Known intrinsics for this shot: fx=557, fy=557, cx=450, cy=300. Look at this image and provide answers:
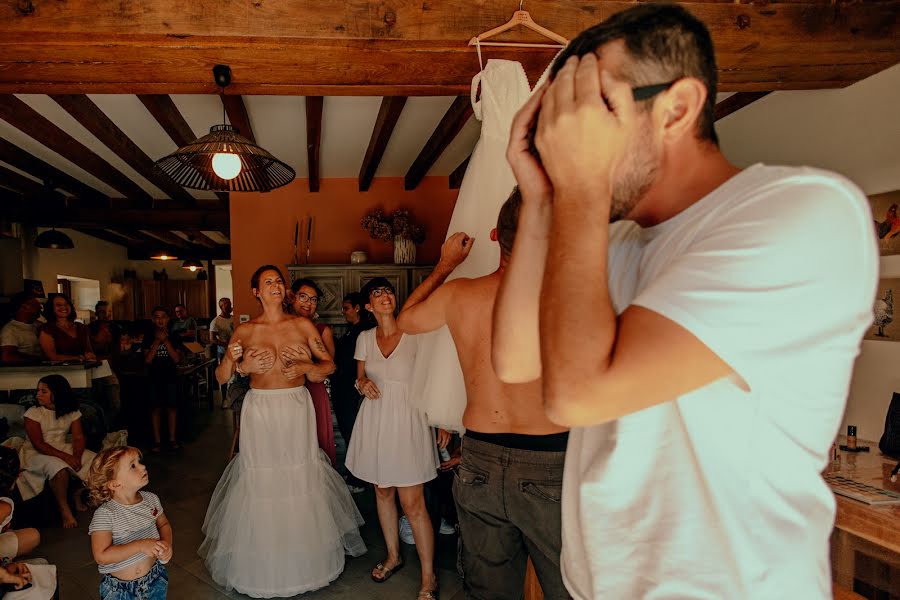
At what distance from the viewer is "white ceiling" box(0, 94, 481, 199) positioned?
408cm

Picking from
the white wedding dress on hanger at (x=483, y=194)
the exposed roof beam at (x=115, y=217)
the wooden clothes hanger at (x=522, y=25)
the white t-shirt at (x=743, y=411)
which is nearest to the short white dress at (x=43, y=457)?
the white wedding dress on hanger at (x=483, y=194)

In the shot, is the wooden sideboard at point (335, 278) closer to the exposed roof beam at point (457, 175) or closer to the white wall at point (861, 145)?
the exposed roof beam at point (457, 175)

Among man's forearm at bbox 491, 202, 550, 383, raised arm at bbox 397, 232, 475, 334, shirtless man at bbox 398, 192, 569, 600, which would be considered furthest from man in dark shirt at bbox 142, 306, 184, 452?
man's forearm at bbox 491, 202, 550, 383

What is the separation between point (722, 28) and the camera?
248 centimetres

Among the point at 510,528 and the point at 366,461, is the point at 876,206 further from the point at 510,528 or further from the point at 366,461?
the point at 366,461

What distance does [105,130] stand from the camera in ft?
14.3

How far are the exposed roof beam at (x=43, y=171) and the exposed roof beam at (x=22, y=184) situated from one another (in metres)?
0.28

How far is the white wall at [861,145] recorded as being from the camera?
8.89 ft

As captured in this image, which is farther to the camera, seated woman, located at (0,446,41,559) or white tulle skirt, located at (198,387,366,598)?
white tulle skirt, located at (198,387,366,598)

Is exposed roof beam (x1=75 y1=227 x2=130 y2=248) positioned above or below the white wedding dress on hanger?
above

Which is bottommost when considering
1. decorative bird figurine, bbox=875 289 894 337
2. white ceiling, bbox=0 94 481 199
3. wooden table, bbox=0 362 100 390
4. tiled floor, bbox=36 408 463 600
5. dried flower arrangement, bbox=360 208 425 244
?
tiled floor, bbox=36 408 463 600

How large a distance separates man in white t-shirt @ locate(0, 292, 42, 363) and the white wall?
20.7 ft

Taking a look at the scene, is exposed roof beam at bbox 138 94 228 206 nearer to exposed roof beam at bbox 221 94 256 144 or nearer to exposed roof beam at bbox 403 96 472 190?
exposed roof beam at bbox 221 94 256 144

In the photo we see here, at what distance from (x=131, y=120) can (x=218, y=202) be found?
3421mm
